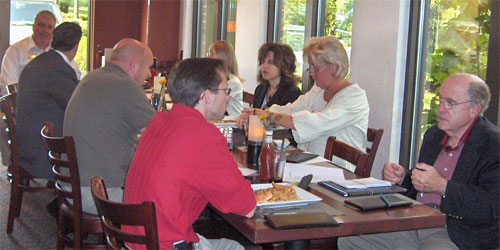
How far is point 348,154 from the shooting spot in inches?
116

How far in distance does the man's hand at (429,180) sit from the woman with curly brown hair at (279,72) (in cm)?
217

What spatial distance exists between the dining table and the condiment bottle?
32cm

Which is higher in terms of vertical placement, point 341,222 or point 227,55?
point 227,55

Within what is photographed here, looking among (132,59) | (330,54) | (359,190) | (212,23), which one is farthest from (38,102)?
(212,23)

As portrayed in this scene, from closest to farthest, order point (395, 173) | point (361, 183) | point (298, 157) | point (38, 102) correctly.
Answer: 1. point (361, 183)
2. point (395, 173)
3. point (298, 157)
4. point (38, 102)

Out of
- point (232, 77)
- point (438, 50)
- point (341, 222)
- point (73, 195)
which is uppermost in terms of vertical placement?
point (438, 50)

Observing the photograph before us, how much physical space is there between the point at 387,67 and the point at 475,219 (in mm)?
1791

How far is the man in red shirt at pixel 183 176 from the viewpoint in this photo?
5.99 ft

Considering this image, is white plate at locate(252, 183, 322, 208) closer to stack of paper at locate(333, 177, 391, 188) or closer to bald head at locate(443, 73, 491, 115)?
stack of paper at locate(333, 177, 391, 188)

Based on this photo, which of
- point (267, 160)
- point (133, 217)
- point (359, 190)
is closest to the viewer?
point (133, 217)

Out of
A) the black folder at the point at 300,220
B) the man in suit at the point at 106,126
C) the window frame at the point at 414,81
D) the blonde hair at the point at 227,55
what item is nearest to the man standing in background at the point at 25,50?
the blonde hair at the point at 227,55

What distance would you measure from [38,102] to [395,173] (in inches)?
95.2

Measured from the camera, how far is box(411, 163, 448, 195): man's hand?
234 centimetres

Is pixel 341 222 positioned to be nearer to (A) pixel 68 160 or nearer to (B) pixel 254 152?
(B) pixel 254 152
